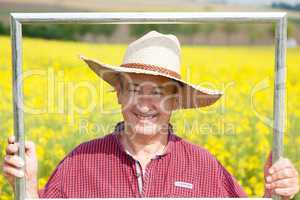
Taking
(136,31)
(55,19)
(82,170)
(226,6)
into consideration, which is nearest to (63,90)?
(136,31)

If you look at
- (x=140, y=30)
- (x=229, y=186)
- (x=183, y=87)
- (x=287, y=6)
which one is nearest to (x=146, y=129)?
(x=183, y=87)

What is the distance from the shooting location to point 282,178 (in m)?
1.60

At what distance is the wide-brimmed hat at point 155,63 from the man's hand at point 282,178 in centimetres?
29

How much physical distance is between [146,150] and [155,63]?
0.25 metres

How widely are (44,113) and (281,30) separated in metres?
2.01

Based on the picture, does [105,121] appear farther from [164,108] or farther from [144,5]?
[164,108]

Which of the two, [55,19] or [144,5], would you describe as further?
[144,5]

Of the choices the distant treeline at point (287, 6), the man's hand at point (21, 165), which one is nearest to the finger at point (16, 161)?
the man's hand at point (21, 165)

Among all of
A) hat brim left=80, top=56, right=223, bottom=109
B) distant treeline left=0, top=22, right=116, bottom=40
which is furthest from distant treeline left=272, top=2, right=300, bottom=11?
hat brim left=80, top=56, right=223, bottom=109

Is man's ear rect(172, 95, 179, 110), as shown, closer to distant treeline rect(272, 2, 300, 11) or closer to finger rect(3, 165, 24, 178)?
finger rect(3, 165, 24, 178)

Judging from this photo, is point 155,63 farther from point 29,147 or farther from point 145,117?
point 29,147

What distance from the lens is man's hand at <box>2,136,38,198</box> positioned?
1.61 m

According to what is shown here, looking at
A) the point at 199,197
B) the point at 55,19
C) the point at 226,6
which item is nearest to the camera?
the point at 55,19

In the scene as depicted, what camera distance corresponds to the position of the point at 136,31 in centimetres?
318
